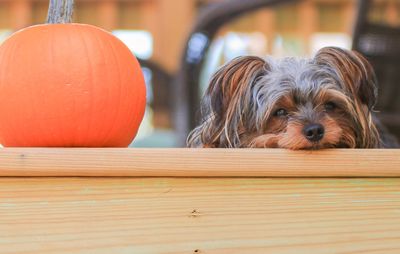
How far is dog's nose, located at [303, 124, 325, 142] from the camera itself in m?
1.81

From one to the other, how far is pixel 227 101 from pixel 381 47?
1.35m

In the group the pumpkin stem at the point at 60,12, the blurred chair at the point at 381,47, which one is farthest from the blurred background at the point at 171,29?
the pumpkin stem at the point at 60,12

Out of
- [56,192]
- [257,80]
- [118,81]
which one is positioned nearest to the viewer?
[56,192]

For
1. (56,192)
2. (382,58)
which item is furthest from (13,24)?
(56,192)

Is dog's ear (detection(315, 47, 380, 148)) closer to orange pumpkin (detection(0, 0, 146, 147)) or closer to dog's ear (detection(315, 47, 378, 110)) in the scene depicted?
dog's ear (detection(315, 47, 378, 110))

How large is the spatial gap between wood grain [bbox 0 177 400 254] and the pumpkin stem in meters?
0.51

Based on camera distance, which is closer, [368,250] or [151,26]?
[368,250]

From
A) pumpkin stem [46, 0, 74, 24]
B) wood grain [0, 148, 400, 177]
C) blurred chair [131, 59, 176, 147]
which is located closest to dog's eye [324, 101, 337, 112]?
wood grain [0, 148, 400, 177]

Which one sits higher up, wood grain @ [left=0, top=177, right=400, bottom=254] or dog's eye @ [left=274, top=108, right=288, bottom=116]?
dog's eye @ [left=274, top=108, right=288, bottom=116]

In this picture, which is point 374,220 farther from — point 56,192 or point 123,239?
point 56,192

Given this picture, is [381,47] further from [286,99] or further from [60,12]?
[60,12]

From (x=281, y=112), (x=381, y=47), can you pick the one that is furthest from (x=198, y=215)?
(x=381, y=47)

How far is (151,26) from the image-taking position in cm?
484

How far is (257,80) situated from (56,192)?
104 centimetres
